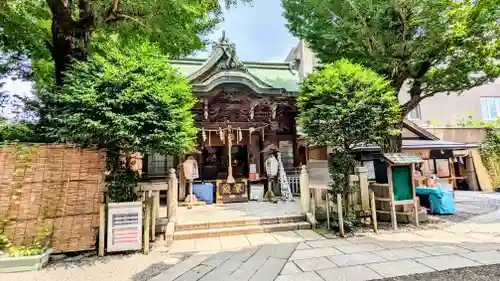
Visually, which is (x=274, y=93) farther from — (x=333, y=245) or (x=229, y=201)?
(x=333, y=245)

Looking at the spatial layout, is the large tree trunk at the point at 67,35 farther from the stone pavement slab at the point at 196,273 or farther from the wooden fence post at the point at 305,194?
the wooden fence post at the point at 305,194

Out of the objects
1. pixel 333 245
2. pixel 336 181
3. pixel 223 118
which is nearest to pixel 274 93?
pixel 223 118

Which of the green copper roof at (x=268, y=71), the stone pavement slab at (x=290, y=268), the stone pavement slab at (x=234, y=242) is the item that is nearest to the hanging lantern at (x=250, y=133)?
the green copper roof at (x=268, y=71)

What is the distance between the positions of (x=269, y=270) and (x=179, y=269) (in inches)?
56.4

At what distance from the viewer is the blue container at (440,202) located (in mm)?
7207

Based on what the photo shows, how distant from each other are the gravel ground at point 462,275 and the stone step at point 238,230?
107 inches

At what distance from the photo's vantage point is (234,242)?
5.14m

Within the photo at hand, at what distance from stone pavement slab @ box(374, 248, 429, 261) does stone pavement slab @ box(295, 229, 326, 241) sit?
1226 millimetres

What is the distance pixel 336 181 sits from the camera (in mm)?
5777

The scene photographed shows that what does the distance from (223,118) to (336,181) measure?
4947 millimetres

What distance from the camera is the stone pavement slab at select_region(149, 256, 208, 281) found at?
3.60m

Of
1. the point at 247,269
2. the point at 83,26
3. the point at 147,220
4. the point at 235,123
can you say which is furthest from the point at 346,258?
the point at 83,26

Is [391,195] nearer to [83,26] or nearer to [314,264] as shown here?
[314,264]

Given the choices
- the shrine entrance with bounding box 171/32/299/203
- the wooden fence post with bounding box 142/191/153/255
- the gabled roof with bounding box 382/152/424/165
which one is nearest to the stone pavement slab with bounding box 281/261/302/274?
the wooden fence post with bounding box 142/191/153/255
